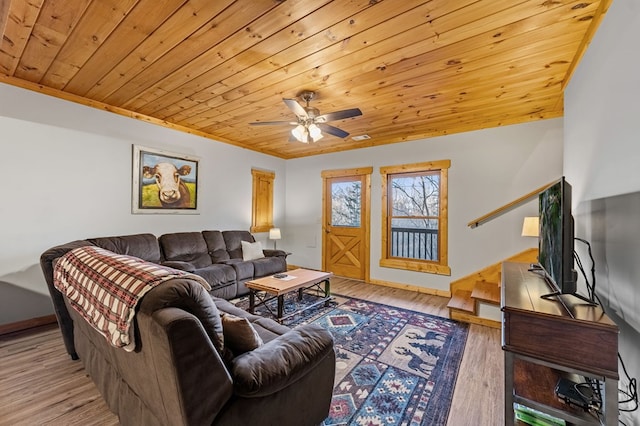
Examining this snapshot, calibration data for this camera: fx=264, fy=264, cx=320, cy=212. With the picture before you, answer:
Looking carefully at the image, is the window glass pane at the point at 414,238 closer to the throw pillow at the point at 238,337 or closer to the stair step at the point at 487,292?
the stair step at the point at 487,292

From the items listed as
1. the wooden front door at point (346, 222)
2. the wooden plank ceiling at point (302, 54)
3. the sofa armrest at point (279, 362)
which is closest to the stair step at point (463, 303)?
the wooden front door at point (346, 222)

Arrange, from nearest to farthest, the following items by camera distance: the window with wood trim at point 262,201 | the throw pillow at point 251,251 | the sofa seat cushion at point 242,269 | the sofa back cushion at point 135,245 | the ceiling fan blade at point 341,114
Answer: the ceiling fan blade at point 341,114, the sofa back cushion at point 135,245, the sofa seat cushion at point 242,269, the throw pillow at point 251,251, the window with wood trim at point 262,201

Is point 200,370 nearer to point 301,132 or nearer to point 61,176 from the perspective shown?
point 301,132

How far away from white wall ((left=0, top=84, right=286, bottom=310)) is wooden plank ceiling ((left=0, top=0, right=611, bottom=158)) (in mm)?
268

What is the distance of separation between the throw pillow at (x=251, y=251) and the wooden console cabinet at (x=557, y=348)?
11.8ft

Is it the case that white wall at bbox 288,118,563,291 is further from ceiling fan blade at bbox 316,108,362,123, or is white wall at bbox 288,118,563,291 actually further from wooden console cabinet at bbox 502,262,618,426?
wooden console cabinet at bbox 502,262,618,426

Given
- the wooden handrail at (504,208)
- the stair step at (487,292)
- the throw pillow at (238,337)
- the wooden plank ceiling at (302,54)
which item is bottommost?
the stair step at (487,292)

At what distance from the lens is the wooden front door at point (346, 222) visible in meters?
5.05

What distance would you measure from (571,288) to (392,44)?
198cm

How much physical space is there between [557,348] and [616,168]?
110 centimetres

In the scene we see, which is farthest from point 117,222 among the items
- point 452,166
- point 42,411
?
point 452,166

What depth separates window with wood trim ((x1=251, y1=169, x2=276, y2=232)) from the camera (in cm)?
542

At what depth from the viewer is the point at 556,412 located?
1335 millimetres

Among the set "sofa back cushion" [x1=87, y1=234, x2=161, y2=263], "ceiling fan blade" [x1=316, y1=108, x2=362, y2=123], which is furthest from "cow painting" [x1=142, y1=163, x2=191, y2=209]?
"ceiling fan blade" [x1=316, y1=108, x2=362, y2=123]
